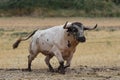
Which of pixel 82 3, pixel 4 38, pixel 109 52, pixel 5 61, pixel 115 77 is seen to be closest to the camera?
pixel 115 77

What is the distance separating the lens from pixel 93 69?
18.3 meters

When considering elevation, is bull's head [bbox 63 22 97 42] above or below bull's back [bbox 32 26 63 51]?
above

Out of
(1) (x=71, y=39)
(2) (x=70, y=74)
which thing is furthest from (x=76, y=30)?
(2) (x=70, y=74)

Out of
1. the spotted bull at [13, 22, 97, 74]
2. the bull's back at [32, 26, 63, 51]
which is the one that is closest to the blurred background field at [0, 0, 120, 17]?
the bull's back at [32, 26, 63, 51]

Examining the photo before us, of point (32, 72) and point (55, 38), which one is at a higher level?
point (55, 38)

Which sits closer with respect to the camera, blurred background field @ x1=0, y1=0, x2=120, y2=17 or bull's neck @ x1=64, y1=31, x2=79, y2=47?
bull's neck @ x1=64, y1=31, x2=79, y2=47

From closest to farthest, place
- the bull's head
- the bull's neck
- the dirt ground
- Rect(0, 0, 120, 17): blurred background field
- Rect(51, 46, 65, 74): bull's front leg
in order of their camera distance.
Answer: the dirt ground < the bull's head < Rect(51, 46, 65, 74): bull's front leg < the bull's neck < Rect(0, 0, 120, 17): blurred background field

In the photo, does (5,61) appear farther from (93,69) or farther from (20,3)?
(20,3)

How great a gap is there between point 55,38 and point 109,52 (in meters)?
10.3

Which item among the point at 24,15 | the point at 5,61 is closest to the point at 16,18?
the point at 24,15

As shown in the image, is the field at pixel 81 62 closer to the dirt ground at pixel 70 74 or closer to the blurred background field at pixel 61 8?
the dirt ground at pixel 70 74

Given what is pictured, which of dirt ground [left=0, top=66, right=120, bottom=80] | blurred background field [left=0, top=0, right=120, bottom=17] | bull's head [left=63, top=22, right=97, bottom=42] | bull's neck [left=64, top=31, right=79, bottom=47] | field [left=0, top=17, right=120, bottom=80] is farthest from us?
blurred background field [left=0, top=0, right=120, bottom=17]

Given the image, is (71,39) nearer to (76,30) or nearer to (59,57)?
(76,30)

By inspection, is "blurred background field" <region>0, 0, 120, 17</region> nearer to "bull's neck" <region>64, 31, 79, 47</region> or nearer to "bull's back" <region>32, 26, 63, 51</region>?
"bull's back" <region>32, 26, 63, 51</region>
